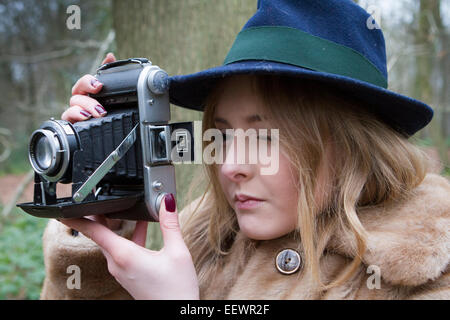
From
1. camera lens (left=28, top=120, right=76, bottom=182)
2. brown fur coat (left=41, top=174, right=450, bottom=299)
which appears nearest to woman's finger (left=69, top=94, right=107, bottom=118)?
camera lens (left=28, top=120, right=76, bottom=182)

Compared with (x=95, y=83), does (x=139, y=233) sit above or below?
below

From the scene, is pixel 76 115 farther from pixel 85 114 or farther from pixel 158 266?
pixel 158 266

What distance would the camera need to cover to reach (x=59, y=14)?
1124 centimetres

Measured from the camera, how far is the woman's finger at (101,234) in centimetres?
138

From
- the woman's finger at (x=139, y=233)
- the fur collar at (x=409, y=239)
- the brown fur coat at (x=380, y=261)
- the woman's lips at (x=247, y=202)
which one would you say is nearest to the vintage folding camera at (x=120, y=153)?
the woman's finger at (x=139, y=233)

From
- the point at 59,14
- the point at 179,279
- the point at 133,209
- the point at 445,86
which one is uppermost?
the point at 59,14

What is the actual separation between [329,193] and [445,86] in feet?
37.6

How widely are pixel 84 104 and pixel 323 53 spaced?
2.79 ft

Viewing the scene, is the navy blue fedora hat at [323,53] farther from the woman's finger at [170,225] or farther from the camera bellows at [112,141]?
the woman's finger at [170,225]

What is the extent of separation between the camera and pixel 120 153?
1438mm

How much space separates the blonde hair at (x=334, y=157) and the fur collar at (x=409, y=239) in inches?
1.5

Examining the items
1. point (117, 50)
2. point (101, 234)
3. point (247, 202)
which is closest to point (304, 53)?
point (247, 202)
